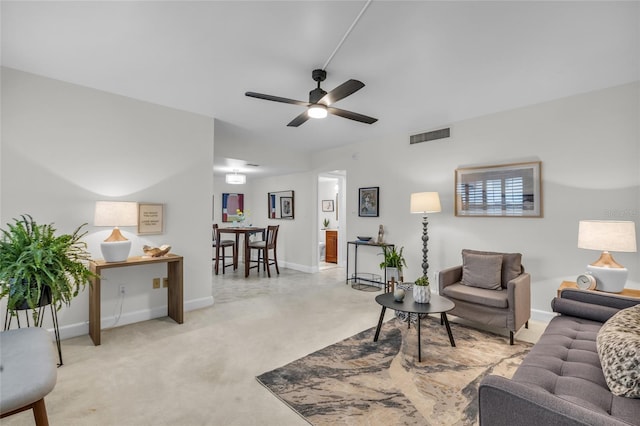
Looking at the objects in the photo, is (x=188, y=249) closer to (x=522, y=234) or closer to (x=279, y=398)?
(x=279, y=398)

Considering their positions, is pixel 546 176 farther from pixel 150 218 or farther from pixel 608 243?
pixel 150 218

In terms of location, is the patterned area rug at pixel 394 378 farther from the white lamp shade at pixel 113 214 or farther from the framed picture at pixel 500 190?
the white lamp shade at pixel 113 214

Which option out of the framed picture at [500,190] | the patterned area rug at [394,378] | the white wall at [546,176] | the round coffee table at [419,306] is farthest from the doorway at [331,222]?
the patterned area rug at [394,378]

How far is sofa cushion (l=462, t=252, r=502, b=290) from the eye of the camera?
3.17 m

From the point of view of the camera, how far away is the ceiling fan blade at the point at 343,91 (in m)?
2.21

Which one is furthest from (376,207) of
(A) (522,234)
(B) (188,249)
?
(B) (188,249)

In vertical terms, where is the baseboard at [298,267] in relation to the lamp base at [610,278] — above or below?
below

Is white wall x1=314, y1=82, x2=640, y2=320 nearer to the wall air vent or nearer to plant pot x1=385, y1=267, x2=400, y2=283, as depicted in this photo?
the wall air vent

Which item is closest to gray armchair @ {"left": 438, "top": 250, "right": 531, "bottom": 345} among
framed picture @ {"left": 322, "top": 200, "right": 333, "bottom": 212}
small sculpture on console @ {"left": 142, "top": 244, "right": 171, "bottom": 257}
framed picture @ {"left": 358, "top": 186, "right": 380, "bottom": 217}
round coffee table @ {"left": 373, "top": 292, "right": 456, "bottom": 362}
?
round coffee table @ {"left": 373, "top": 292, "right": 456, "bottom": 362}

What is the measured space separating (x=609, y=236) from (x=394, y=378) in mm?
2168

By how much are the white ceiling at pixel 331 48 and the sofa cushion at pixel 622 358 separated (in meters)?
1.95

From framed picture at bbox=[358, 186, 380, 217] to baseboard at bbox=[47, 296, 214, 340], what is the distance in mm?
2848

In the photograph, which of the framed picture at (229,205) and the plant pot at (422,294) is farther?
the framed picture at (229,205)

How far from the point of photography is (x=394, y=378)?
7.25ft
